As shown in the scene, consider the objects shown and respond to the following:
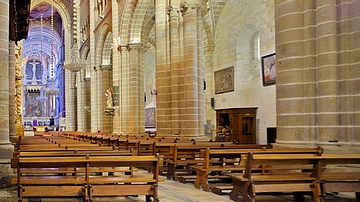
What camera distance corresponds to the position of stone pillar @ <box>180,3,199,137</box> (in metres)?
16.4

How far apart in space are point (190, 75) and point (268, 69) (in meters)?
5.28

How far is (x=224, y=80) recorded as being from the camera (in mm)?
25125

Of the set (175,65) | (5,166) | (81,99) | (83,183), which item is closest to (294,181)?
(83,183)

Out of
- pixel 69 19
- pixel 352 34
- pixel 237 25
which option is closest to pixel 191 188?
pixel 352 34

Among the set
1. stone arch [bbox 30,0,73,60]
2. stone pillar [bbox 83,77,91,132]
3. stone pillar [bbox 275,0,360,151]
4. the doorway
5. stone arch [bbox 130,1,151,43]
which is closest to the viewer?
stone pillar [bbox 275,0,360,151]

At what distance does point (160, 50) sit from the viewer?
17.5 m

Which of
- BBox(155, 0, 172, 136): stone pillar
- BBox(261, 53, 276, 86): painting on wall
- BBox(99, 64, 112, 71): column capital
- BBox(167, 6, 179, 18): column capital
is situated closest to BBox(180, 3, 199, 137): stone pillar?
BBox(167, 6, 179, 18): column capital

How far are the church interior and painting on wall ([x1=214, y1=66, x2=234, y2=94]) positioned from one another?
6 cm

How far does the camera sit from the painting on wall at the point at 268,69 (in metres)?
19.6

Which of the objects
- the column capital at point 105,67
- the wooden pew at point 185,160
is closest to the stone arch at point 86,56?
the column capital at point 105,67

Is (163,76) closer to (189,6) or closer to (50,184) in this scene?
(189,6)

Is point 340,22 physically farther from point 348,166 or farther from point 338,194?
point 338,194

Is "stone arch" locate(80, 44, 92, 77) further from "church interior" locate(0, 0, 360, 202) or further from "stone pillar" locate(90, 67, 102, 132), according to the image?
"stone pillar" locate(90, 67, 102, 132)

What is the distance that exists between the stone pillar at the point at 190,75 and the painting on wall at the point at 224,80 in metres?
7.80
